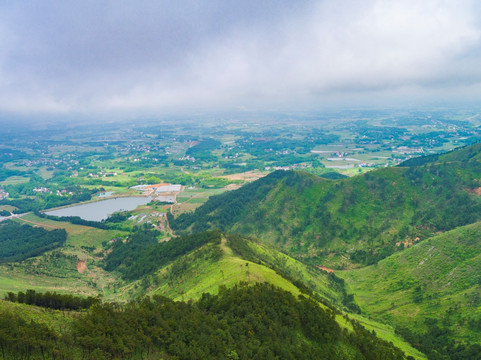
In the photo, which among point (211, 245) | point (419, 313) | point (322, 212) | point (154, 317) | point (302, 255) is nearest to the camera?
point (154, 317)

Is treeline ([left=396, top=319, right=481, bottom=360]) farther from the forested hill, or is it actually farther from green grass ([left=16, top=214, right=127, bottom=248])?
green grass ([left=16, top=214, right=127, bottom=248])

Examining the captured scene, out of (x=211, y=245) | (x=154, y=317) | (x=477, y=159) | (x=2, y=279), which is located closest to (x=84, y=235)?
(x=2, y=279)

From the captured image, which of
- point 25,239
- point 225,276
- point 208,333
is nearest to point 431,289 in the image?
point 225,276

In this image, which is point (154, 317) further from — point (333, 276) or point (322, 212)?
point (322, 212)

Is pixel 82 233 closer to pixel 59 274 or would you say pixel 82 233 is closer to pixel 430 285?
pixel 59 274

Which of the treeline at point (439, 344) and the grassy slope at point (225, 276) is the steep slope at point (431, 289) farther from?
the grassy slope at point (225, 276)
